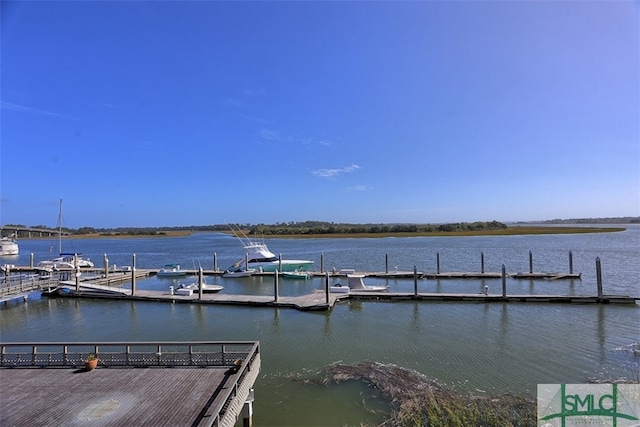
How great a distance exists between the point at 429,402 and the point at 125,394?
7628 mm

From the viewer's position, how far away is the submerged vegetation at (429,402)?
8805 mm

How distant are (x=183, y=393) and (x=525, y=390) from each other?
9.79 meters

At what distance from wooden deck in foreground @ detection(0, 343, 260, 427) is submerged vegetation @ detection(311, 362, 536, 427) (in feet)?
12.3

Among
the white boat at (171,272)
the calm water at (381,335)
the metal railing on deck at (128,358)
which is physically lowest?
the calm water at (381,335)

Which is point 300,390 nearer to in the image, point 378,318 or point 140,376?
point 140,376

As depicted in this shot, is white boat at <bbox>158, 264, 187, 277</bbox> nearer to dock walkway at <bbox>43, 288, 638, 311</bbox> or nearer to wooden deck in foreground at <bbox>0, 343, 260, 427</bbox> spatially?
dock walkway at <bbox>43, 288, 638, 311</bbox>

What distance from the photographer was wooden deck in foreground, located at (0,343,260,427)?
7.25m

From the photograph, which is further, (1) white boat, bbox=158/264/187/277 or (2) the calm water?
(1) white boat, bbox=158/264/187/277

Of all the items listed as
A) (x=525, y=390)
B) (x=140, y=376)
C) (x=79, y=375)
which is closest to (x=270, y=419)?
(x=140, y=376)

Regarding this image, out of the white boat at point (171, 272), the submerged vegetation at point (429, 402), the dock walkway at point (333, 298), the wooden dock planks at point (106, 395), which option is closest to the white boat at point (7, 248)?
the white boat at point (171, 272)

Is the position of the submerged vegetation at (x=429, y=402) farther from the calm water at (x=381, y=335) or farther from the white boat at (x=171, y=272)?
the white boat at (x=171, y=272)

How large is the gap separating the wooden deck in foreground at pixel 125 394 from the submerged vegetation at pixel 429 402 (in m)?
3.75

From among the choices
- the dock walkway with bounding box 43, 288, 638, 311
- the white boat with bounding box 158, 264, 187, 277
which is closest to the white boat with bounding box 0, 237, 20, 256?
the white boat with bounding box 158, 264, 187, 277

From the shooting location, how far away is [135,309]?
23609 millimetres
